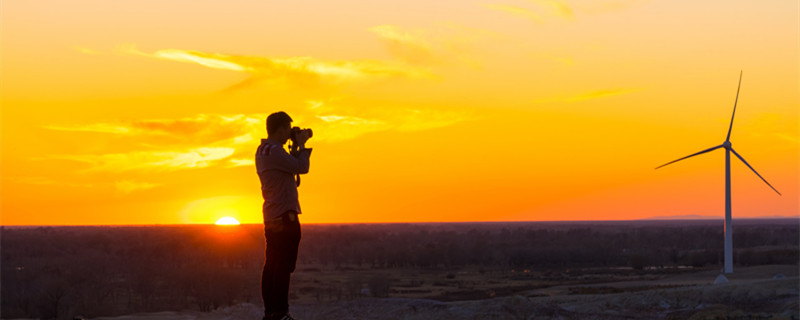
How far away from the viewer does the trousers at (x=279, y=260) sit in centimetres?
1004

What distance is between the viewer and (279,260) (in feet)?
33.1

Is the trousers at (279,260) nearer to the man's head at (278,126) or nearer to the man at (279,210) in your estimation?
the man at (279,210)

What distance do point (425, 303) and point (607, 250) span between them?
57574 mm

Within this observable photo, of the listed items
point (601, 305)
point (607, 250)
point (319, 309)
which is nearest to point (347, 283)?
point (601, 305)

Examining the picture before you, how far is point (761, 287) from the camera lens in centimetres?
3078

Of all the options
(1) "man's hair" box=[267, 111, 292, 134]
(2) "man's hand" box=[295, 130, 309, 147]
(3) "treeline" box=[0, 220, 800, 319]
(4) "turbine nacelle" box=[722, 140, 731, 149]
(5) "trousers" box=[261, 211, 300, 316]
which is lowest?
(3) "treeline" box=[0, 220, 800, 319]

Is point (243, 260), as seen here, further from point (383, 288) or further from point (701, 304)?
point (701, 304)

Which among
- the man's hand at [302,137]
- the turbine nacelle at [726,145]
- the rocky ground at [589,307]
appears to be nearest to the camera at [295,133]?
the man's hand at [302,137]

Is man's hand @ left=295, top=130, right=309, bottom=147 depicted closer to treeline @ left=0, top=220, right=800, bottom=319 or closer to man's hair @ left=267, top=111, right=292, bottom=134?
man's hair @ left=267, top=111, right=292, bottom=134

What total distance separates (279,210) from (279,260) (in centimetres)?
52

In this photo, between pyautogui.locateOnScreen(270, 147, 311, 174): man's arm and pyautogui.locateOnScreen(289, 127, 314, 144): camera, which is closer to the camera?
pyautogui.locateOnScreen(270, 147, 311, 174): man's arm

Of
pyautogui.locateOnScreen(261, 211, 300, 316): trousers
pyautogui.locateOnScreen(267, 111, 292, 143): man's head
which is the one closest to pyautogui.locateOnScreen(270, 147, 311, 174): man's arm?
pyautogui.locateOnScreen(267, 111, 292, 143): man's head

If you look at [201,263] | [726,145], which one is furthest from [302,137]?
[201,263]

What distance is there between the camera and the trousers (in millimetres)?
10039
